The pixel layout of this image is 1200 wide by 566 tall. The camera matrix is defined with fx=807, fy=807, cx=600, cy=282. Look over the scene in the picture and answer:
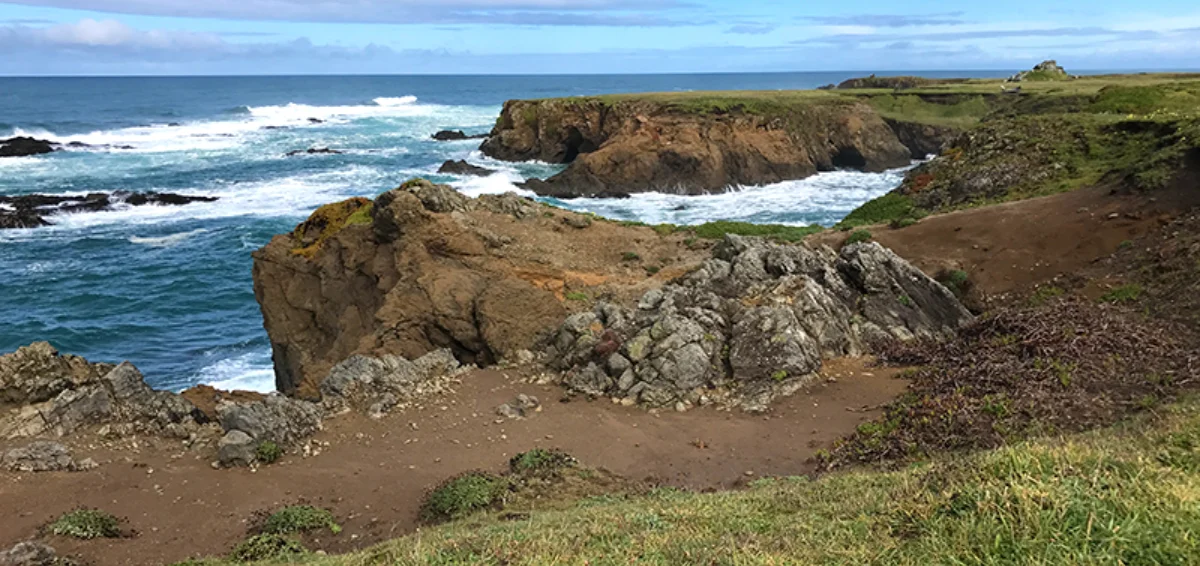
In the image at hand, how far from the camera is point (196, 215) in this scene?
47.5m

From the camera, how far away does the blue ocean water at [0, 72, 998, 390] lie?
2877cm

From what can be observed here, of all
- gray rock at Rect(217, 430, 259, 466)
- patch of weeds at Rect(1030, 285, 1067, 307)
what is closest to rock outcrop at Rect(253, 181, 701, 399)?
gray rock at Rect(217, 430, 259, 466)

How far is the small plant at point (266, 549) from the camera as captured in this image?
1000cm

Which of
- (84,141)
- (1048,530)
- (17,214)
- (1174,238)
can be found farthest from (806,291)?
(84,141)

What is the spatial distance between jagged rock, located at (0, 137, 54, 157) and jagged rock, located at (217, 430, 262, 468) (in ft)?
249

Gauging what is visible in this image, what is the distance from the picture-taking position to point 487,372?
1672cm

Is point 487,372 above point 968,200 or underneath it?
underneath

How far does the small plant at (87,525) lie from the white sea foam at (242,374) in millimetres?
13564

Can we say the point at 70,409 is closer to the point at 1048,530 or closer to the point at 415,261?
the point at 415,261

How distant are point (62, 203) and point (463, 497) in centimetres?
4893

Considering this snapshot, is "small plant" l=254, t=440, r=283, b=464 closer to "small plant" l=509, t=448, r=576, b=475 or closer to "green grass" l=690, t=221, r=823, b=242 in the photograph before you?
"small plant" l=509, t=448, r=576, b=475

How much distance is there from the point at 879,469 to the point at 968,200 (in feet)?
64.3

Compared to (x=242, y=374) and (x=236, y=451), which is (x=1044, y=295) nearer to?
(x=236, y=451)

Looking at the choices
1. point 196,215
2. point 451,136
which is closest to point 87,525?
point 196,215
